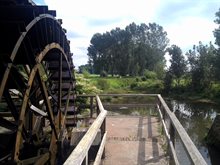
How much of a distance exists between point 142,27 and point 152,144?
72.8 metres

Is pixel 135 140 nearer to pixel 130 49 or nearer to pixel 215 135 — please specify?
pixel 215 135

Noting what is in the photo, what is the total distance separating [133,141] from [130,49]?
65569mm

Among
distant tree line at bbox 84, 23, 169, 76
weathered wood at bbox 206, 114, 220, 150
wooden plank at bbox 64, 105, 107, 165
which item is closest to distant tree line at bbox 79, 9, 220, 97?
distant tree line at bbox 84, 23, 169, 76

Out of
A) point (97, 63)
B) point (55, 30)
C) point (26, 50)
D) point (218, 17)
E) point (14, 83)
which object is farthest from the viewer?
point (97, 63)

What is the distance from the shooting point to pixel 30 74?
748 cm

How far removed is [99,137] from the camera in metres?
7.82

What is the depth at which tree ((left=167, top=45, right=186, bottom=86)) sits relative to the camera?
158ft

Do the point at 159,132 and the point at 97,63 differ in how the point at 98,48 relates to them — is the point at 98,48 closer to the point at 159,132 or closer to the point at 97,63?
the point at 97,63

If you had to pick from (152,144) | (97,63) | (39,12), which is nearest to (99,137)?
(152,144)

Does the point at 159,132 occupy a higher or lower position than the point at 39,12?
lower

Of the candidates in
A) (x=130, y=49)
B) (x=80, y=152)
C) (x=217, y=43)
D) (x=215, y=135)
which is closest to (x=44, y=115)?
(x=80, y=152)

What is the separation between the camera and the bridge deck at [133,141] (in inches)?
294

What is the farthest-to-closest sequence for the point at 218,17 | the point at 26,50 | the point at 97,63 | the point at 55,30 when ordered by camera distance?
the point at 97,63
the point at 218,17
the point at 55,30
the point at 26,50

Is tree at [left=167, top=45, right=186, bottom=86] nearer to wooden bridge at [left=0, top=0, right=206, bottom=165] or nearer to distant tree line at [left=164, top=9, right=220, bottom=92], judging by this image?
distant tree line at [left=164, top=9, right=220, bottom=92]
